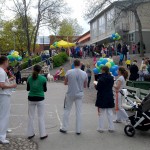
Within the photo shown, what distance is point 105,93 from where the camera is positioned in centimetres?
829

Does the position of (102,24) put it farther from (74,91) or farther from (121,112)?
(74,91)

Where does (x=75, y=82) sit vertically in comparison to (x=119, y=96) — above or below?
above

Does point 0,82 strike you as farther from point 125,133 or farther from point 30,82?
point 125,133

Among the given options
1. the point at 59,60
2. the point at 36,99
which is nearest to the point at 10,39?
the point at 59,60

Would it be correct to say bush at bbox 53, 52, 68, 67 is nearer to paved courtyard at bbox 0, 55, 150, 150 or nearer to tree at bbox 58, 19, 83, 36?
paved courtyard at bbox 0, 55, 150, 150

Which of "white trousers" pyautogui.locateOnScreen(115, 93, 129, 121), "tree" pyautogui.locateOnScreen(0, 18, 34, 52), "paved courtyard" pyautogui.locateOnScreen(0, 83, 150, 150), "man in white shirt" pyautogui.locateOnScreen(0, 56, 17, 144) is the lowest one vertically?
"paved courtyard" pyautogui.locateOnScreen(0, 83, 150, 150)

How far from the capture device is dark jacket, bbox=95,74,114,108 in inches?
324

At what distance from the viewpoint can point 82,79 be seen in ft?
26.9

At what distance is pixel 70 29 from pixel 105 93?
7933 centimetres

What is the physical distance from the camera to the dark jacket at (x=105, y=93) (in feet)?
27.0

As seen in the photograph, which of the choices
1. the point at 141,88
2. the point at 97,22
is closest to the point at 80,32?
the point at 97,22

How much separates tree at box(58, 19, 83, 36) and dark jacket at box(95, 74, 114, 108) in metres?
70.1

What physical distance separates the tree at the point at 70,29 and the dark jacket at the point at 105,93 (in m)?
70.1

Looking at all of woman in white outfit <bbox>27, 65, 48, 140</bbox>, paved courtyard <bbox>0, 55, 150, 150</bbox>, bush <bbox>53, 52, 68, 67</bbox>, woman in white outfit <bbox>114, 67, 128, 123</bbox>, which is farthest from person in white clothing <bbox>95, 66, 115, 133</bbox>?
bush <bbox>53, 52, 68, 67</bbox>
